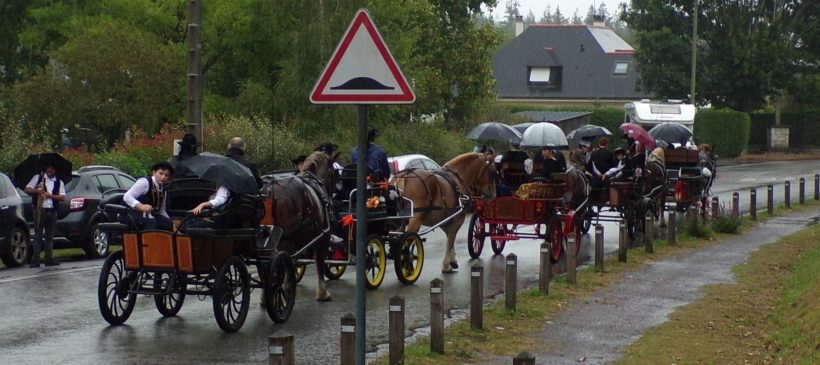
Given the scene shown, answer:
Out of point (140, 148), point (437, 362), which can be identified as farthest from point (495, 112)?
point (437, 362)

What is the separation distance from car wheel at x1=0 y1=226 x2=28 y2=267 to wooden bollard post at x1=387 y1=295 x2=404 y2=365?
11.0m

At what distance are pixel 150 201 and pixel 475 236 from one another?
28.1ft

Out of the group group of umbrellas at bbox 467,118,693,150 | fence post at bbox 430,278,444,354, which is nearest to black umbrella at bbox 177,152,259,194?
fence post at bbox 430,278,444,354

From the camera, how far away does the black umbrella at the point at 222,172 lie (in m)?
12.8

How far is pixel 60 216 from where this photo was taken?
866 inches

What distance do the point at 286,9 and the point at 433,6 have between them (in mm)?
17290

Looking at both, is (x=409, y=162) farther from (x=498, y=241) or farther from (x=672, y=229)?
(x=672, y=229)

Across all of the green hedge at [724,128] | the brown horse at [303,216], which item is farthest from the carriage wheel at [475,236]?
the green hedge at [724,128]

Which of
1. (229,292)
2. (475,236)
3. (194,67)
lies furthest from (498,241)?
(229,292)

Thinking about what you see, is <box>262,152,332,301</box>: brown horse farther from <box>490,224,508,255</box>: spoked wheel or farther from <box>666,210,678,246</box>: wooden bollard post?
<box>666,210,678,246</box>: wooden bollard post

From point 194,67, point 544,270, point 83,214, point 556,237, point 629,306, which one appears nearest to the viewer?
point 629,306

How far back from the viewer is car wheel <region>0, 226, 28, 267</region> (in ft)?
66.0

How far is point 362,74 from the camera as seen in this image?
26.0 feet

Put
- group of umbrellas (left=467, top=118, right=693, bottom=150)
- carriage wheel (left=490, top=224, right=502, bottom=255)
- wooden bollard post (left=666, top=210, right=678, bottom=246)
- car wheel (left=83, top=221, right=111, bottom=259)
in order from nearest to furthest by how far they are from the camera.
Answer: carriage wheel (left=490, top=224, right=502, bottom=255) < car wheel (left=83, top=221, right=111, bottom=259) < wooden bollard post (left=666, top=210, right=678, bottom=246) < group of umbrellas (left=467, top=118, right=693, bottom=150)
